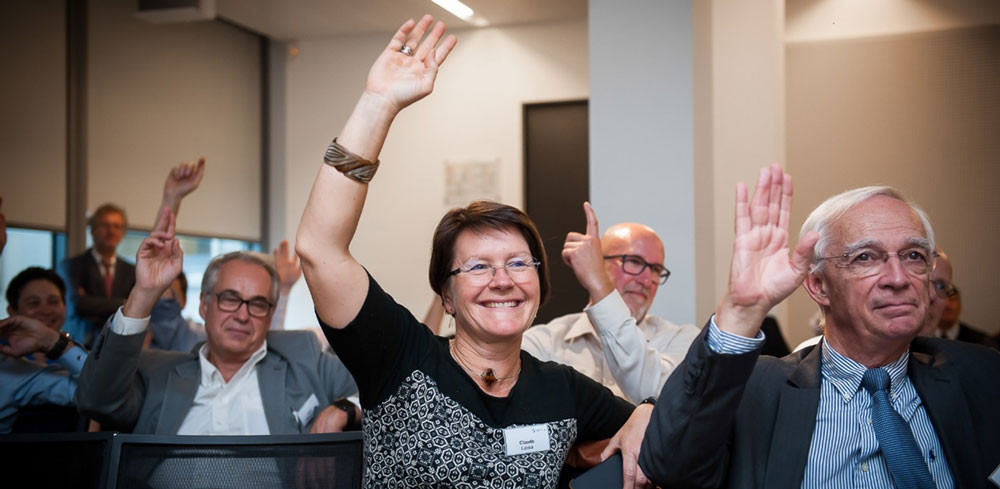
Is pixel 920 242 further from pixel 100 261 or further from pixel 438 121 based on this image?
pixel 438 121

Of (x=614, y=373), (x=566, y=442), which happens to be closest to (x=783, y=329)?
(x=614, y=373)

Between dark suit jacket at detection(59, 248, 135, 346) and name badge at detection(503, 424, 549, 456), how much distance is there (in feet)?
13.4

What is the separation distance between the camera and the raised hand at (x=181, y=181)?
333 cm

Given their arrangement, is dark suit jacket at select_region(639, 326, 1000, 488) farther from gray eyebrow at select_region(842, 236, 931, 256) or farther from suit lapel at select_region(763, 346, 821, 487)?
gray eyebrow at select_region(842, 236, 931, 256)

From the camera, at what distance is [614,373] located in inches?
107

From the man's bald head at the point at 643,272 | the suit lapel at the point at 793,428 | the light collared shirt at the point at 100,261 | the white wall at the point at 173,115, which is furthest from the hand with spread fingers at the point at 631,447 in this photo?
the white wall at the point at 173,115

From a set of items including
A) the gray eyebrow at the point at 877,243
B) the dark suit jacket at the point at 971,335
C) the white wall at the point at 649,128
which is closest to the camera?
the gray eyebrow at the point at 877,243

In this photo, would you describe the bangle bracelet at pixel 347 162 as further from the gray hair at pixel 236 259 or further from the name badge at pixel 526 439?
the gray hair at pixel 236 259

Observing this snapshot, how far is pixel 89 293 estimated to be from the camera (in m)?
5.64

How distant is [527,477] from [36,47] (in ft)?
18.6

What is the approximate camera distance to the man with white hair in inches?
65.1

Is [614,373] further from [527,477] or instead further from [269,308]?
[269,308]

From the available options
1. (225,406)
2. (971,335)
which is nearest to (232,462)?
(225,406)

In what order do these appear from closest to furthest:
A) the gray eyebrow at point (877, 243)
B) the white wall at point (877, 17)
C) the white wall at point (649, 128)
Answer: the gray eyebrow at point (877, 243) → the white wall at point (649, 128) → the white wall at point (877, 17)
